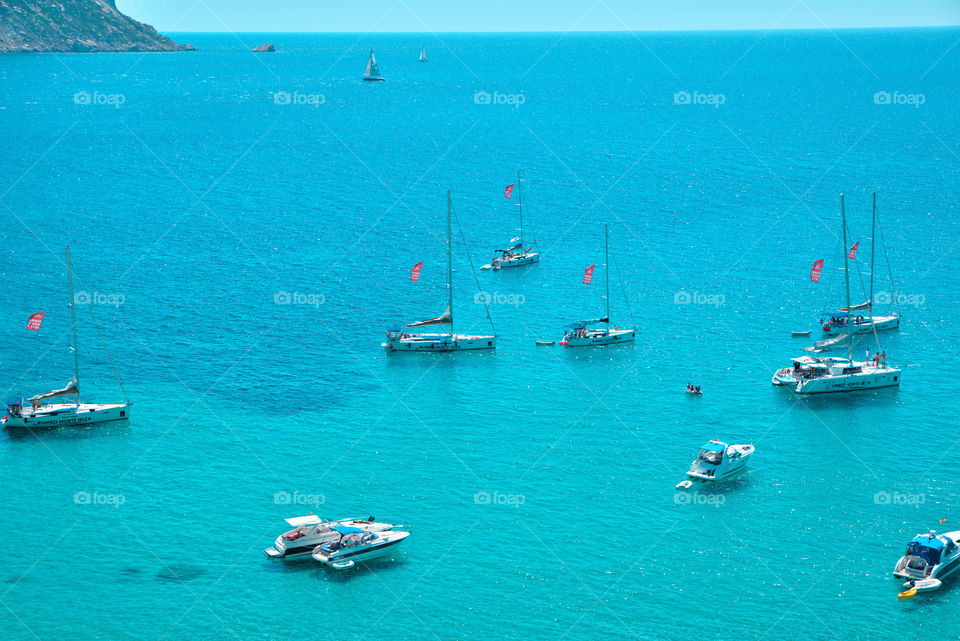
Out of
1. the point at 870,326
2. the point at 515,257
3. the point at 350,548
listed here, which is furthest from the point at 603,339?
the point at 350,548

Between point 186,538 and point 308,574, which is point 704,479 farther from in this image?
point 186,538

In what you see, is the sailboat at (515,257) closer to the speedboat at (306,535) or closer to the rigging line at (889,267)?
the rigging line at (889,267)

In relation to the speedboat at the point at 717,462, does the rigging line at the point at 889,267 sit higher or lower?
higher

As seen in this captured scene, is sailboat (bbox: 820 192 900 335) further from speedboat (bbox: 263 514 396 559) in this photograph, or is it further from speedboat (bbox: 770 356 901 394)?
speedboat (bbox: 263 514 396 559)

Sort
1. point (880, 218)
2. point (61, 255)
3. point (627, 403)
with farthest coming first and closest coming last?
point (880, 218) → point (61, 255) → point (627, 403)

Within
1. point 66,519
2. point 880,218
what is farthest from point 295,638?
point 880,218

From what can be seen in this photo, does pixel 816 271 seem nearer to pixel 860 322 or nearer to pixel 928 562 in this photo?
pixel 860 322

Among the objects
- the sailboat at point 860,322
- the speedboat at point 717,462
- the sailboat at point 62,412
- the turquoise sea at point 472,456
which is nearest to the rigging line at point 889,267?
the turquoise sea at point 472,456

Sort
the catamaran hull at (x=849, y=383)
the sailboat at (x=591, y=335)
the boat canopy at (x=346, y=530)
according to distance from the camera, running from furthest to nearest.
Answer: the sailboat at (x=591, y=335) → the catamaran hull at (x=849, y=383) → the boat canopy at (x=346, y=530)
